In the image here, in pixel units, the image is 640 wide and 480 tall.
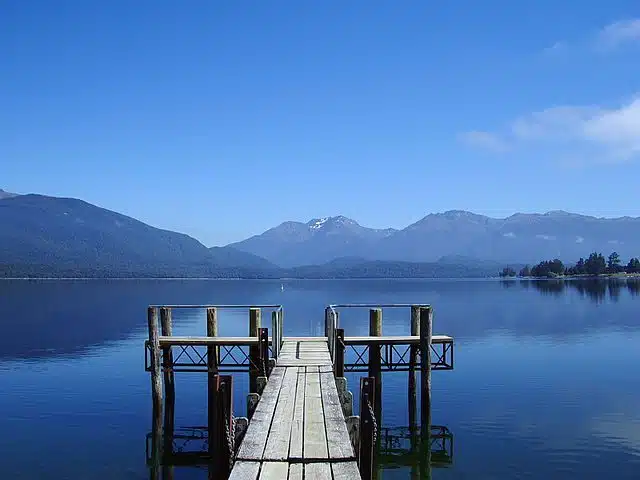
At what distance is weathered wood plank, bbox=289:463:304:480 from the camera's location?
37.9 ft

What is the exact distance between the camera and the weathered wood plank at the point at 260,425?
12734 mm

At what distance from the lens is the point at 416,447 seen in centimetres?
2675

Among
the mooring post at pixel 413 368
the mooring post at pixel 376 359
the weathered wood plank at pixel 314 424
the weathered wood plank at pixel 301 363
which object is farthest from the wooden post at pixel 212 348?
the weathered wood plank at pixel 314 424

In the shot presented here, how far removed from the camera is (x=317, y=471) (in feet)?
38.7

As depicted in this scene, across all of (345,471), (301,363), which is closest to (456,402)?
(301,363)

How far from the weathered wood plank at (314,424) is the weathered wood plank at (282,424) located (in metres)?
0.36

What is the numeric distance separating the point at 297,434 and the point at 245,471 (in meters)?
2.30

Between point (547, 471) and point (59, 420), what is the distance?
20855 millimetres

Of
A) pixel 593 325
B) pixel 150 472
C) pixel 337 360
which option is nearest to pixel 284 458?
pixel 337 360

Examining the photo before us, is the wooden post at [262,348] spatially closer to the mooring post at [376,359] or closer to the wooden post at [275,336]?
the wooden post at [275,336]

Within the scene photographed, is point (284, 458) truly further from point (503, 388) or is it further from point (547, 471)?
point (503, 388)

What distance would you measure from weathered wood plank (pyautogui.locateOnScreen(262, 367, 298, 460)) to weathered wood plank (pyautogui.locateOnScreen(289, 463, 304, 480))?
1.17 ft

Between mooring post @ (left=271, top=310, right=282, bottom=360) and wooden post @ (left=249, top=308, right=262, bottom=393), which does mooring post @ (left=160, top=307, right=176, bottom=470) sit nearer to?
wooden post @ (left=249, top=308, right=262, bottom=393)

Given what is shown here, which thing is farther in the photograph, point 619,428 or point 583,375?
point 583,375
